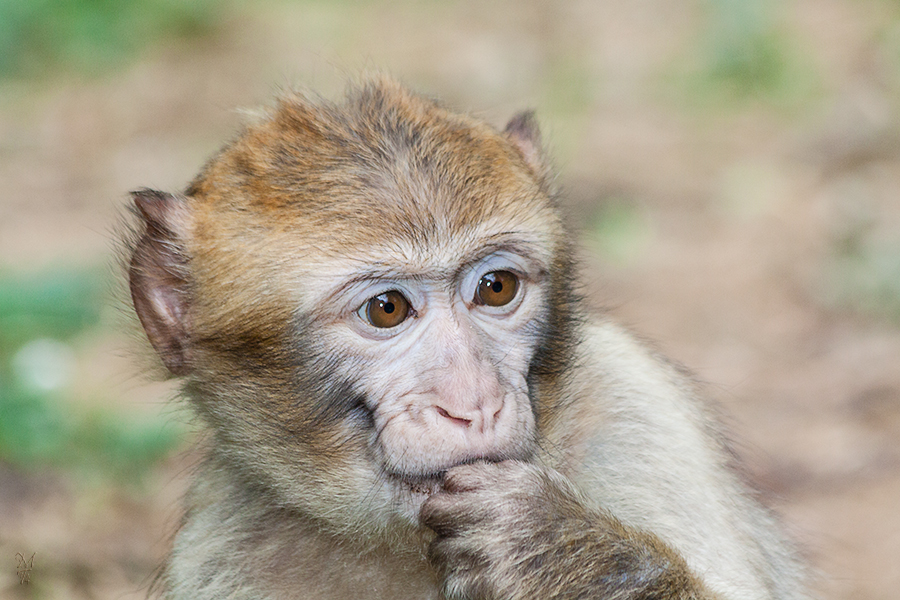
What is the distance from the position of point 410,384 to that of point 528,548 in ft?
1.56

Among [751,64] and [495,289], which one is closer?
[495,289]

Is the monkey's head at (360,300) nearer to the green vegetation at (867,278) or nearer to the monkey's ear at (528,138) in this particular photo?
the monkey's ear at (528,138)

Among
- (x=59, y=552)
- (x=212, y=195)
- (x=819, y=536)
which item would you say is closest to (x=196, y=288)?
(x=212, y=195)

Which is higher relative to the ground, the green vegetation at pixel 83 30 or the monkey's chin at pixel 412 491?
the green vegetation at pixel 83 30

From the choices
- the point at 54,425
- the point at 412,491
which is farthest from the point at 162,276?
the point at 54,425

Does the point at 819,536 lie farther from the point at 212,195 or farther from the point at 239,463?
the point at 212,195

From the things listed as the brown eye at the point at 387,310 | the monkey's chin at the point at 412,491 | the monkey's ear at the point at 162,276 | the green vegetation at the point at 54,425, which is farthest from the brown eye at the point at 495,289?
the green vegetation at the point at 54,425

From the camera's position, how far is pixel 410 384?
290cm

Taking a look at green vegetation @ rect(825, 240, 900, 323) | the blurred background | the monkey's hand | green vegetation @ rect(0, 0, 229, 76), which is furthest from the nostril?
green vegetation @ rect(0, 0, 229, 76)

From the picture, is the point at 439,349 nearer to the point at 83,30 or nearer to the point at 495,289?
the point at 495,289

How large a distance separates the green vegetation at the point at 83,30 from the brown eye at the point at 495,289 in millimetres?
6663

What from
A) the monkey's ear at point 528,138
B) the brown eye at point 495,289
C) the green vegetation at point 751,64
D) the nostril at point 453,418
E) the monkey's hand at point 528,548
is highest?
the green vegetation at point 751,64

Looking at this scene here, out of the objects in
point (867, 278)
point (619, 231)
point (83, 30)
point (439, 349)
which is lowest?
point (439, 349)

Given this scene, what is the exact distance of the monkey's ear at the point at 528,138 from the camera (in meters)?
3.76
